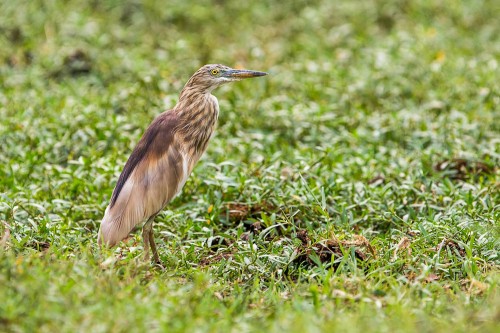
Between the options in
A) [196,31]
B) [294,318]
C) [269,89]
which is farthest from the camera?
[196,31]

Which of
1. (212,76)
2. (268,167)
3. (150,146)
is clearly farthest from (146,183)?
(268,167)

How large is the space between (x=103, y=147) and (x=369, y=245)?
8.75ft

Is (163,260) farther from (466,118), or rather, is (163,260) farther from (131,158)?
(466,118)

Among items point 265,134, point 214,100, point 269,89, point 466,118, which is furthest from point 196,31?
point 214,100

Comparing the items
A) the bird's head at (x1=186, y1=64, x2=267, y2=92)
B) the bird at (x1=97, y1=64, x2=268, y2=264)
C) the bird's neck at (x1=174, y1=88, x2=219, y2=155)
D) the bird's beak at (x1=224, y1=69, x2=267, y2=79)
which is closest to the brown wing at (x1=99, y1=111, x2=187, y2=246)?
the bird at (x1=97, y1=64, x2=268, y2=264)

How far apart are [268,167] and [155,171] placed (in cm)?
134

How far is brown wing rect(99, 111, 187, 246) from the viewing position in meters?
4.98

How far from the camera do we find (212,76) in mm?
5754

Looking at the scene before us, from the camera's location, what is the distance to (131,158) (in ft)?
17.1

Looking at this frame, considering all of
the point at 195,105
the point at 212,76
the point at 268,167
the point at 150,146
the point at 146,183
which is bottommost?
the point at 268,167

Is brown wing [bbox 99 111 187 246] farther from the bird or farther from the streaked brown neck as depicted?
the streaked brown neck

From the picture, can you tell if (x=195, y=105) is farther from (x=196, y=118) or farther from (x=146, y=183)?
(x=146, y=183)

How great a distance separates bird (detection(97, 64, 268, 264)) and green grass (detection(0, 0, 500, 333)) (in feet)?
0.62

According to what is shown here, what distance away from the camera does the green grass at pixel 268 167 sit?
407 cm
